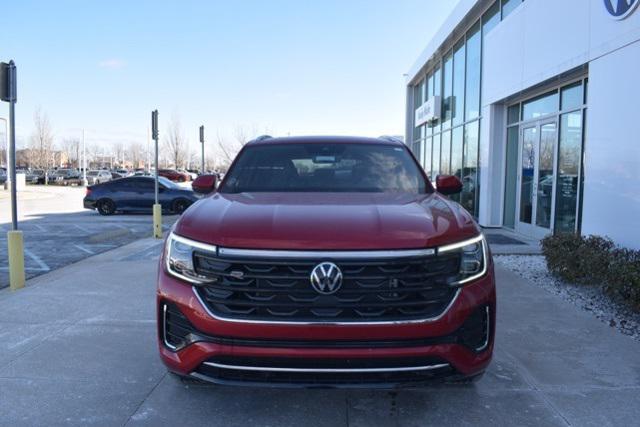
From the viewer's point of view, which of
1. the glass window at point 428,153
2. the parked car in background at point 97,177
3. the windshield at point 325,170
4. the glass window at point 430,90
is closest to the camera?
the windshield at point 325,170

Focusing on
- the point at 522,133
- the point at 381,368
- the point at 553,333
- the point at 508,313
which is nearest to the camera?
the point at 381,368

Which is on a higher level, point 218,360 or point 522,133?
point 522,133

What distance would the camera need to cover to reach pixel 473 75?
47.7 feet

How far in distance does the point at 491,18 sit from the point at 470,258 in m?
12.1

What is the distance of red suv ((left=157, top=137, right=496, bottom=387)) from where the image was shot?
2668 mm

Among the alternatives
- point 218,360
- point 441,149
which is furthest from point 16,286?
point 441,149

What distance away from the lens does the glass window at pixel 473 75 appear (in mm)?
14133

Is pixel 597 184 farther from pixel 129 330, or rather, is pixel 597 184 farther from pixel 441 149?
pixel 441 149

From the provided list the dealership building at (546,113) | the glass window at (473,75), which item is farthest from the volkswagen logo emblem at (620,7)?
the glass window at (473,75)

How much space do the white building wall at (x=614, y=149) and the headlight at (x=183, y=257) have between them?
582 cm

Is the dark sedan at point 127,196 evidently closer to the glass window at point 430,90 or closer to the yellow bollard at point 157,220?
the yellow bollard at point 157,220

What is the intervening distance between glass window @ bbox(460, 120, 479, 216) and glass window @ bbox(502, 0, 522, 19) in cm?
277

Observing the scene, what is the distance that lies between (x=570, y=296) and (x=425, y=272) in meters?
4.21

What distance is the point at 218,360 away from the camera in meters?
2.72
